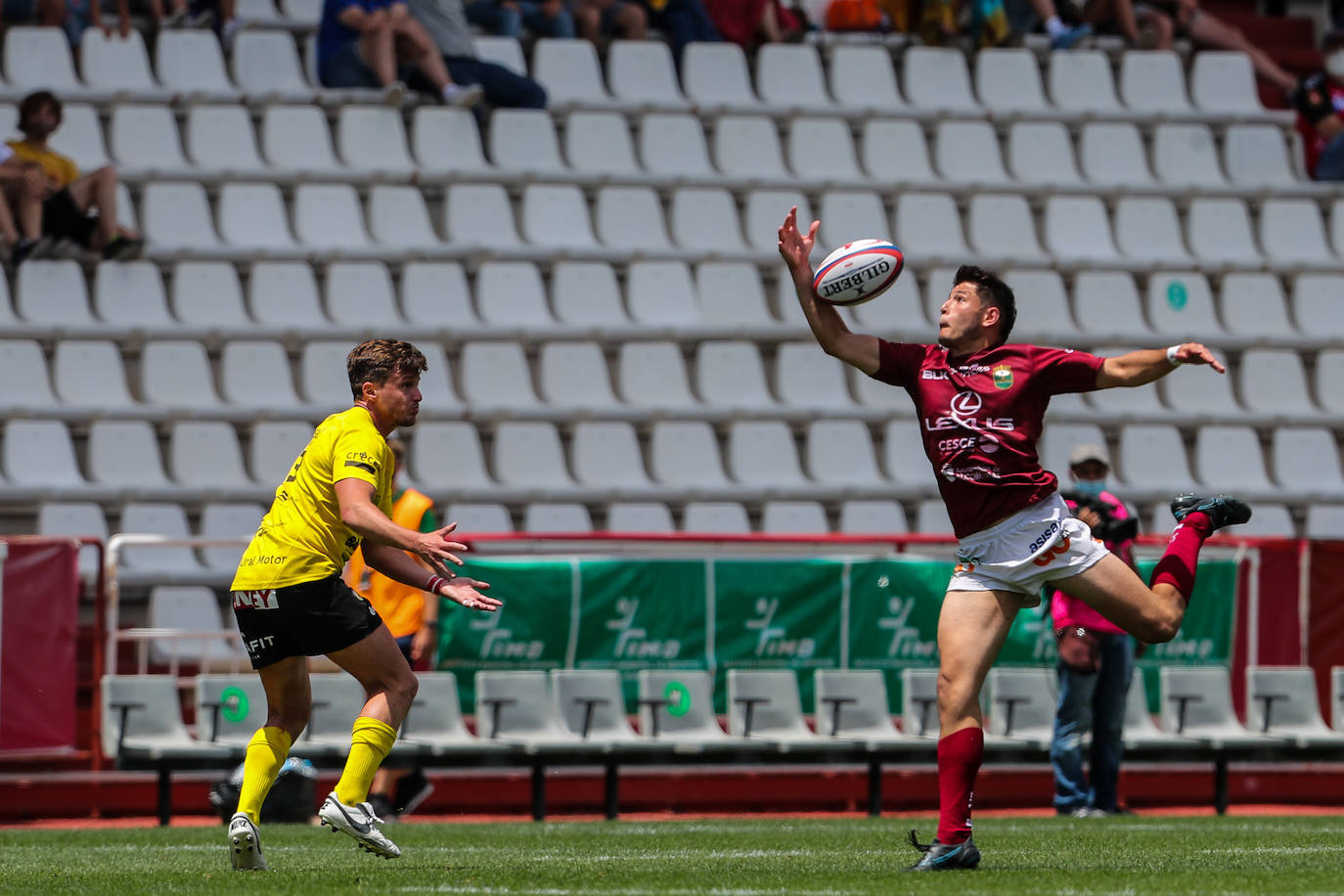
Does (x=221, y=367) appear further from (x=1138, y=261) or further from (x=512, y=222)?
(x=1138, y=261)

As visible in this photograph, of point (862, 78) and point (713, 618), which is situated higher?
point (862, 78)

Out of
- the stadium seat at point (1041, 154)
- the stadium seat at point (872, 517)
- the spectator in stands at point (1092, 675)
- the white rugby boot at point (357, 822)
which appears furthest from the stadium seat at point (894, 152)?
the white rugby boot at point (357, 822)

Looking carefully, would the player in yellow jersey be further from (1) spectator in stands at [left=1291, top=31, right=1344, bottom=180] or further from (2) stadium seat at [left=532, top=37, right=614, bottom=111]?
(1) spectator in stands at [left=1291, top=31, right=1344, bottom=180]

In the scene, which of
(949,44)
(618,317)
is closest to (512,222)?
(618,317)

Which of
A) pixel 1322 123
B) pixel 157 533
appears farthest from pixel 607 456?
pixel 1322 123

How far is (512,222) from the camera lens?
16.4 m

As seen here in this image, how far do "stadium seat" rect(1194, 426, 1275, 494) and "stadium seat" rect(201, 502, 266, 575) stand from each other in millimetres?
7351

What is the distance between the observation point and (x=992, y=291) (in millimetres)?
7105

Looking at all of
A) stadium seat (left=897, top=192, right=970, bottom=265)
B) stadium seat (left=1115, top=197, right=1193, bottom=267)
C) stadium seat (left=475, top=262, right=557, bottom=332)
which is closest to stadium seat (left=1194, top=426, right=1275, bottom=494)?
stadium seat (left=1115, top=197, right=1193, bottom=267)

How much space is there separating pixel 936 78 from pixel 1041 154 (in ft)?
4.08

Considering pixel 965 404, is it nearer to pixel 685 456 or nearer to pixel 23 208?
pixel 685 456

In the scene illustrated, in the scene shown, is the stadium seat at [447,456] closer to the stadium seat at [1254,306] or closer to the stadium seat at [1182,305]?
the stadium seat at [1182,305]

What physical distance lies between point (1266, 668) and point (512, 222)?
273 inches

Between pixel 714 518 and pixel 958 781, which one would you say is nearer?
pixel 958 781
